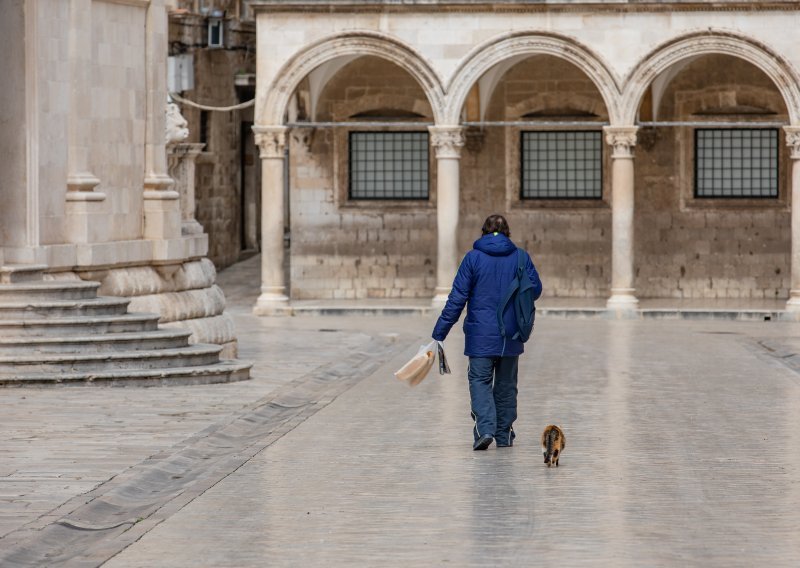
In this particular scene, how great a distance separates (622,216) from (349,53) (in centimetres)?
506

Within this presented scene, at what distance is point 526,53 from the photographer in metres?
30.8

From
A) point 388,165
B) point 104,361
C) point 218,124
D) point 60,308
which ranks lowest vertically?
point 104,361

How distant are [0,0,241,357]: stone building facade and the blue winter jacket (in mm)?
4991

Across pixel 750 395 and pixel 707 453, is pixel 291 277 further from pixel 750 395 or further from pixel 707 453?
pixel 707 453

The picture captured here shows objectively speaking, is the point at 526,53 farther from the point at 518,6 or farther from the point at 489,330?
the point at 489,330

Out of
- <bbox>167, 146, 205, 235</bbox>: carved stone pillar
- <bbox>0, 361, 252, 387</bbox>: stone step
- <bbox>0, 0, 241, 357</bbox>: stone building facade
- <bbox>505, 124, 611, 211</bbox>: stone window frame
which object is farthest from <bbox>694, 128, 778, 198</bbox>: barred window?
<bbox>0, 361, 252, 387</bbox>: stone step

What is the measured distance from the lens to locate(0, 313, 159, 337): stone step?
16.2m

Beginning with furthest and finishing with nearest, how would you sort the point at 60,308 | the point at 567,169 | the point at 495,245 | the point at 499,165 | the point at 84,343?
1. the point at 567,169
2. the point at 499,165
3. the point at 60,308
4. the point at 84,343
5. the point at 495,245

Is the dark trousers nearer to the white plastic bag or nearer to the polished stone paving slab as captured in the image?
the polished stone paving slab

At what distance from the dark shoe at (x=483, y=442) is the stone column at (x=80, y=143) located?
651cm

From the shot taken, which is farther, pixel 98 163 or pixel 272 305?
pixel 272 305

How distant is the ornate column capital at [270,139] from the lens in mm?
31016

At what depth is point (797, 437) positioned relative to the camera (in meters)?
13.6

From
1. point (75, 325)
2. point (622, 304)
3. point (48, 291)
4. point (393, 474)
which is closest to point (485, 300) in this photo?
point (393, 474)
